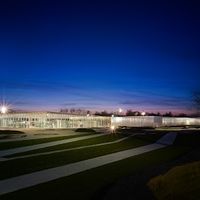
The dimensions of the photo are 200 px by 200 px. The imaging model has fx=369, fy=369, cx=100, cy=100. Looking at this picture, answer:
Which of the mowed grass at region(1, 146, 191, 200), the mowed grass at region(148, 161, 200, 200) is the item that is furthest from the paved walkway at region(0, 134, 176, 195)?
the mowed grass at region(148, 161, 200, 200)

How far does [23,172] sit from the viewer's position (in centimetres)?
1316

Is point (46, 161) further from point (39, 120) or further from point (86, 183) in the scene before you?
point (39, 120)

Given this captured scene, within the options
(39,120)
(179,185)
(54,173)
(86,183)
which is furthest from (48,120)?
(179,185)

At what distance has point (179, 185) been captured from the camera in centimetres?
971

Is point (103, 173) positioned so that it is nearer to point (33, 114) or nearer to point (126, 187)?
point (126, 187)

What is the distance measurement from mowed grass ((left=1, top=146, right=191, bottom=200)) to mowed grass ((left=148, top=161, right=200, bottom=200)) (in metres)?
1.63

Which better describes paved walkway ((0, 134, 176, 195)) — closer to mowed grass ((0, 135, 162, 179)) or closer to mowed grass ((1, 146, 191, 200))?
mowed grass ((1, 146, 191, 200))

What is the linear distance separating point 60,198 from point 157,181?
296cm

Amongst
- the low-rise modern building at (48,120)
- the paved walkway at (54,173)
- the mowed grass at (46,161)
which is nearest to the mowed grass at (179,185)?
the paved walkway at (54,173)

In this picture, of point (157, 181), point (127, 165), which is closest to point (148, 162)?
point (127, 165)

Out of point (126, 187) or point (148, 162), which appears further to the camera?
point (148, 162)

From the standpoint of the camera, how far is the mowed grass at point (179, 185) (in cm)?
887

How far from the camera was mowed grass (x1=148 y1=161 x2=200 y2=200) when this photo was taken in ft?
29.1

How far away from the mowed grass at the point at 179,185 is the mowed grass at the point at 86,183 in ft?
5.36
